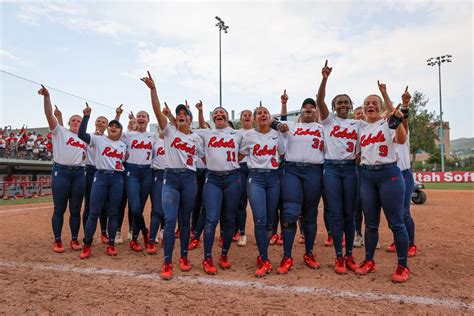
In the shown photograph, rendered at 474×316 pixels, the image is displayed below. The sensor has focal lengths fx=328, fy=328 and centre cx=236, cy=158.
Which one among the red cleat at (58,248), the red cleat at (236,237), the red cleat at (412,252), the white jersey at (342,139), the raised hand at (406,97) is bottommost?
the red cleat at (236,237)

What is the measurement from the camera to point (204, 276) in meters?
4.38

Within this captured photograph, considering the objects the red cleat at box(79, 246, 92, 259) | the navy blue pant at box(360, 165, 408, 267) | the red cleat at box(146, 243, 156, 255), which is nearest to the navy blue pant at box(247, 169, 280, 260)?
the navy blue pant at box(360, 165, 408, 267)

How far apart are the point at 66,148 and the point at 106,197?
112cm

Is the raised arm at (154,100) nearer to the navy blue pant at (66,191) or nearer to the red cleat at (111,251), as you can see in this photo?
the navy blue pant at (66,191)

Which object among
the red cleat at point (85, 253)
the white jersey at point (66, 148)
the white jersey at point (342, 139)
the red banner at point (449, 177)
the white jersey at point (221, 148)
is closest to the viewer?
the white jersey at point (342, 139)

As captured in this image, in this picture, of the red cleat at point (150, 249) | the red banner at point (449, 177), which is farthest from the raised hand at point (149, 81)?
the red banner at point (449, 177)

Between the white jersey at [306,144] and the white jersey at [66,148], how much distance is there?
3701 millimetres

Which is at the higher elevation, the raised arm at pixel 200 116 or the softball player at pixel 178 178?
the raised arm at pixel 200 116

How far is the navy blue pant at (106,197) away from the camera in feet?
18.4

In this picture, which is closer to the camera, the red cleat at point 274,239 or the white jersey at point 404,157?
the white jersey at point 404,157

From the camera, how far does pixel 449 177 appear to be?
111 ft

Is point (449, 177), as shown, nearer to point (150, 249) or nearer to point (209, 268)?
point (150, 249)

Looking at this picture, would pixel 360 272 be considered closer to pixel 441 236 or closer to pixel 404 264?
pixel 404 264

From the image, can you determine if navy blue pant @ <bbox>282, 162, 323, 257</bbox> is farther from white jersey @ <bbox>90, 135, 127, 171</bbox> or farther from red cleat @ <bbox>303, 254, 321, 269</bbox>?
white jersey @ <bbox>90, 135, 127, 171</bbox>
